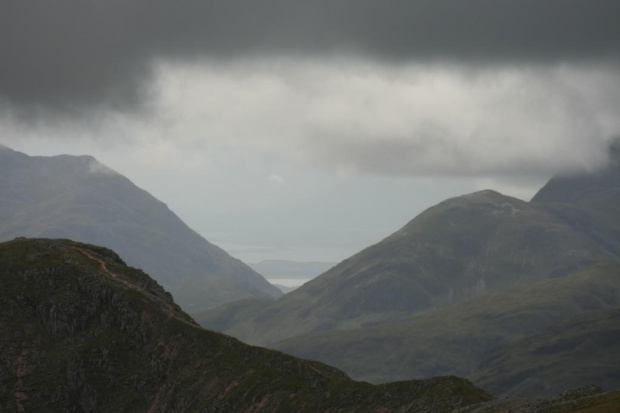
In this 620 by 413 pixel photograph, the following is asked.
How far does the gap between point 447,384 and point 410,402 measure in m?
9.24

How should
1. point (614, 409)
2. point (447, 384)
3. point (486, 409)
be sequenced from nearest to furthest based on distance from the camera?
point (614, 409)
point (486, 409)
point (447, 384)

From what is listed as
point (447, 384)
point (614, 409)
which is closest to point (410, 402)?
point (447, 384)

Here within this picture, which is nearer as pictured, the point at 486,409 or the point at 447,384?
the point at 486,409

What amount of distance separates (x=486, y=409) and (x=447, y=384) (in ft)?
117

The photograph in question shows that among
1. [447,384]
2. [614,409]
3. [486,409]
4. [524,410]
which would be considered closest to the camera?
[614,409]

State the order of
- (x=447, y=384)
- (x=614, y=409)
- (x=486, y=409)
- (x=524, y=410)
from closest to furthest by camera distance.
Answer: (x=614, y=409) → (x=524, y=410) → (x=486, y=409) → (x=447, y=384)

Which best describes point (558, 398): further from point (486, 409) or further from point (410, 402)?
point (410, 402)

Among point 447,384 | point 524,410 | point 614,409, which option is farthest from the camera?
point 447,384

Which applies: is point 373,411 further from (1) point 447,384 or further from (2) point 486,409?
(2) point 486,409

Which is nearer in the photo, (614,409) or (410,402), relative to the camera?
(614,409)

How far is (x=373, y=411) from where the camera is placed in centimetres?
19775

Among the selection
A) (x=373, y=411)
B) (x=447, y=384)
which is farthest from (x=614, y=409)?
(x=373, y=411)

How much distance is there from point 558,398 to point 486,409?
42.2 feet

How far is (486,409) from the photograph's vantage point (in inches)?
6078
